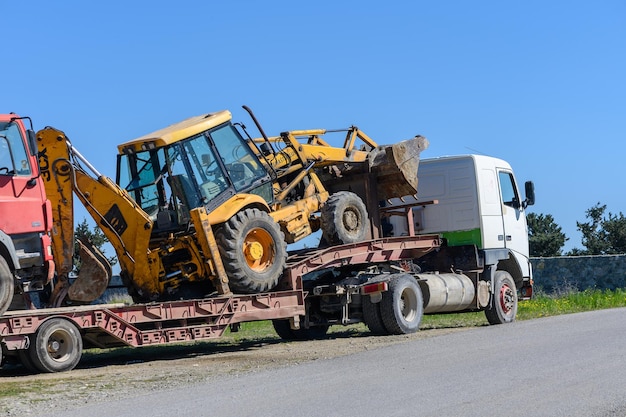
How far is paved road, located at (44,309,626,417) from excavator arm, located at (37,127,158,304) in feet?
12.9

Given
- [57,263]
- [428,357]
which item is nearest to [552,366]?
[428,357]

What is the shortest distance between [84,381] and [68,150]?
4.11 metres

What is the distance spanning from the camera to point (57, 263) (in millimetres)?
14492

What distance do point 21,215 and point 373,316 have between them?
6.69 meters

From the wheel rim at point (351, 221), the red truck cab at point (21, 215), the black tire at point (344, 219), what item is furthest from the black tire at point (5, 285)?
the wheel rim at point (351, 221)

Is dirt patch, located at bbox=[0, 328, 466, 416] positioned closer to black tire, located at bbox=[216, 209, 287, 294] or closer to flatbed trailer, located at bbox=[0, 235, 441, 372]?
flatbed trailer, located at bbox=[0, 235, 441, 372]

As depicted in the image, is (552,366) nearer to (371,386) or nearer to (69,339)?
(371,386)

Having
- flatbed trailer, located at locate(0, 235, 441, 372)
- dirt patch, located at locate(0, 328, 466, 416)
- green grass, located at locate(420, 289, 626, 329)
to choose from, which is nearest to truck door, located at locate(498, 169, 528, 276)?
green grass, located at locate(420, 289, 626, 329)

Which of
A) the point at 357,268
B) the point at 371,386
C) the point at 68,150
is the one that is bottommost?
the point at 371,386

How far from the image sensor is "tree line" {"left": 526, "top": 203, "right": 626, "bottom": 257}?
4456 centimetres

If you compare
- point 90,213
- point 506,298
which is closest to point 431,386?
point 90,213

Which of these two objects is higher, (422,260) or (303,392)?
(422,260)

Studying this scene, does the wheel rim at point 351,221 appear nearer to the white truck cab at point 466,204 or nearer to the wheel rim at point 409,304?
the wheel rim at point 409,304

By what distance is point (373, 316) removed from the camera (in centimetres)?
1736
